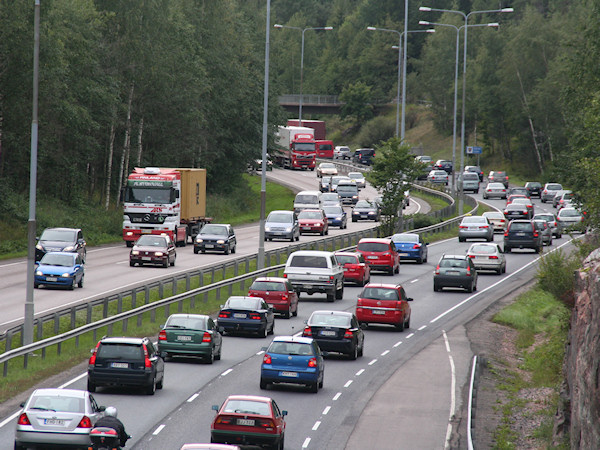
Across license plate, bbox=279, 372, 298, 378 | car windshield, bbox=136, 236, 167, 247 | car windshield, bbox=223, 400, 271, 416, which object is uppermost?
car windshield, bbox=136, 236, 167, 247

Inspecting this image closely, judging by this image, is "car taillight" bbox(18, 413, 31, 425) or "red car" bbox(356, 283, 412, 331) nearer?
"car taillight" bbox(18, 413, 31, 425)

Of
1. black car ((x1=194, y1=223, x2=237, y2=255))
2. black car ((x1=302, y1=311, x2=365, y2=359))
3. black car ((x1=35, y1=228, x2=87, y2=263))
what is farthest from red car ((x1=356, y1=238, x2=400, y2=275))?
black car ((x1=302, y1=311, x2=365, y2=359))

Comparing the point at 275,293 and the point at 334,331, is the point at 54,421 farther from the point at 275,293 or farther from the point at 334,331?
the point at 275,293

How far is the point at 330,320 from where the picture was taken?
29625 millimetres

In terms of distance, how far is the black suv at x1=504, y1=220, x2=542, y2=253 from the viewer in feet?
191

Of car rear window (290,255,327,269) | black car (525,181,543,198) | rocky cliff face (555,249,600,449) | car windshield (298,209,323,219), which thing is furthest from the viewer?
black car (525,181,543,198)

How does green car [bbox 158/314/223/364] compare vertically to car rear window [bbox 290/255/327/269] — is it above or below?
below

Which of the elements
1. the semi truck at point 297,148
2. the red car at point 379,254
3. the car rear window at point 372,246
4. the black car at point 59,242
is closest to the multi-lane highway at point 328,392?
the black car at point 59,242

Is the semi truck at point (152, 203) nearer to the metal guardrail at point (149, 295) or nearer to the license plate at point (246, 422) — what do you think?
the metal guardrail at point (149, 295)

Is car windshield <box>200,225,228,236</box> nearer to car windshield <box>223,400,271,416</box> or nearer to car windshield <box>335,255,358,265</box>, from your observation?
car windshield <box>335,255,358,265</box>

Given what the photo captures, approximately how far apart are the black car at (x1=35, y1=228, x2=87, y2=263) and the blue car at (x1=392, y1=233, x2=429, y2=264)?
17411 mm

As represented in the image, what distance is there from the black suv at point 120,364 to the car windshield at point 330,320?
23.6 ft

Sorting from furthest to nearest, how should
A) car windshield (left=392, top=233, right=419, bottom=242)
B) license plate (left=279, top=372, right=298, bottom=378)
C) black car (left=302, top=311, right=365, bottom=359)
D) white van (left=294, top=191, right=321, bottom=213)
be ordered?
white van (left=294, top=191, right=321, bottom=213) < car windshield (left=392, top=233, right=419, bottom=242) < black car (left=302, top=311, right=365, bottom=359) < license plate (left=279, top=372, right=298, bottom=378)

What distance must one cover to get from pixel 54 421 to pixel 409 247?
38.3 meters
